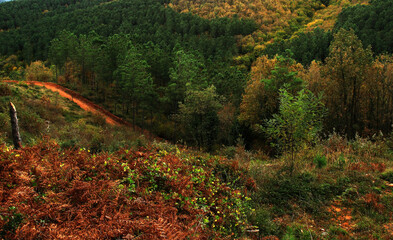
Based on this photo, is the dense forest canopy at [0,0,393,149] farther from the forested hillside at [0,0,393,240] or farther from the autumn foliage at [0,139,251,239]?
the autumn foliage at [0,139,251,239]

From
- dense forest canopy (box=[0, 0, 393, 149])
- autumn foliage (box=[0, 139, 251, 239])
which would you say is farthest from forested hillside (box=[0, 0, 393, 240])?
dense forest canopy (box=[0, 0, 393, 149])

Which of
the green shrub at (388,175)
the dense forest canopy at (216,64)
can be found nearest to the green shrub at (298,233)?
the green shrub at (388,175)

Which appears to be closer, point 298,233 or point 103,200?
point 103,200

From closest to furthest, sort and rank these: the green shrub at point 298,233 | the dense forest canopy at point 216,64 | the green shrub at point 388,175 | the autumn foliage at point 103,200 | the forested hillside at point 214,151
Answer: the autumn foliage at point 103,200 → the forested hillside at point 214,151 → the green shrub at point 298,233 → the green shrub at point 388,175 → the dense forest canopy at point 216,64

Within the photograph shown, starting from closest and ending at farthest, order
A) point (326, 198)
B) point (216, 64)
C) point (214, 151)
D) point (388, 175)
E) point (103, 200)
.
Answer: point (103, 200) < point (326, 198) < point (388, 175) < point (214, 151) < point (216, 64)

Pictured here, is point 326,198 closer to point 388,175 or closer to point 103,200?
point 388,175

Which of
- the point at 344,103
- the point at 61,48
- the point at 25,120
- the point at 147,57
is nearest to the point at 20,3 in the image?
the point at 61,48

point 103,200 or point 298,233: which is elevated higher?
point 103,200

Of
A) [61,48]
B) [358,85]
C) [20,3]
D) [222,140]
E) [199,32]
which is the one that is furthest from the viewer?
[20,3]

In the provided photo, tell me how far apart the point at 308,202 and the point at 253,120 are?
20.1 meters

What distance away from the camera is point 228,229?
4.47 m

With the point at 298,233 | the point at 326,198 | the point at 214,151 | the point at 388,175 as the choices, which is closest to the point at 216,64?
the point at 214,151

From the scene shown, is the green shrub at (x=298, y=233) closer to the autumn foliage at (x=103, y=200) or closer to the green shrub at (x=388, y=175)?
the autumn foliage at (x=103, y=200)

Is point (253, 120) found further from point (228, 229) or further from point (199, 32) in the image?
point (199, 32)
